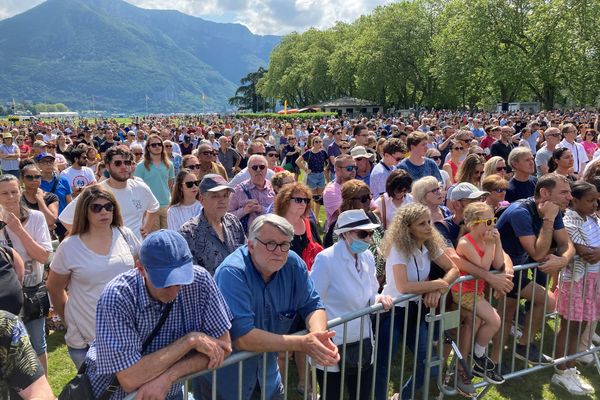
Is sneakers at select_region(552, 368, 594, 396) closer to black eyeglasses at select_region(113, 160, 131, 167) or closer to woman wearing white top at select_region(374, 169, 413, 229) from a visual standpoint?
woman wearing white top at select_region(374, 169, 413, 229)

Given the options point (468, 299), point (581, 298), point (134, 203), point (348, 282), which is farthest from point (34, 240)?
point (581, 298)

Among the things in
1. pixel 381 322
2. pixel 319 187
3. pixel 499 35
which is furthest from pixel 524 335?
pixel 499 35

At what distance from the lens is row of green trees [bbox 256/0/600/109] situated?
41594mm

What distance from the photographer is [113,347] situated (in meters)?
2.10

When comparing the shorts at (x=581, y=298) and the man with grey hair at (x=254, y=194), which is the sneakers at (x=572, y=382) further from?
the man with grey hair at (x=254, y=194)

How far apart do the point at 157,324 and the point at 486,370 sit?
2975 millimetres

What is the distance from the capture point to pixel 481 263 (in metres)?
3.88

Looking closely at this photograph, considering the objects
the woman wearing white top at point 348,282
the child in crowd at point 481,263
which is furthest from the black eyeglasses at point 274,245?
the child in crowd at point 481,263

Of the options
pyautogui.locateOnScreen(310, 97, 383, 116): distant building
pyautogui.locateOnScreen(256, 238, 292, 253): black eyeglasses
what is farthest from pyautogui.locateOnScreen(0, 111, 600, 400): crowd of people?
pyautogui.locateOnScreen(310, 97, 383, 116): distant building

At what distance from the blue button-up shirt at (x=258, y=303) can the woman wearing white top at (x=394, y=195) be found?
2.33m

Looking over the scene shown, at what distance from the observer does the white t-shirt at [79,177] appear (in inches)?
273

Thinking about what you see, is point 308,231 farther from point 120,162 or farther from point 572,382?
point 572,382

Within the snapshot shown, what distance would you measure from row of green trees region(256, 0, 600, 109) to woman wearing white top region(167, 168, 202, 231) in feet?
149

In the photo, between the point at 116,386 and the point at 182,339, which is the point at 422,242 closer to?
the point at 182,339
